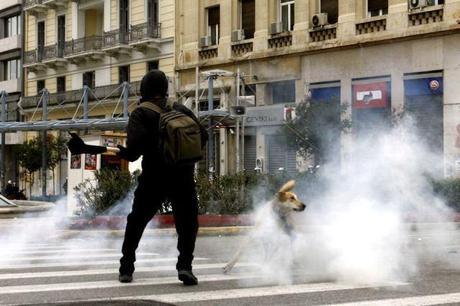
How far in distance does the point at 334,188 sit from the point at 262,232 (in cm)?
198

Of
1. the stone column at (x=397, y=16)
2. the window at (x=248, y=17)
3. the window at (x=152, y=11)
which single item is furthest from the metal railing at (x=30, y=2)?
the stone column at (x=397, y=16)

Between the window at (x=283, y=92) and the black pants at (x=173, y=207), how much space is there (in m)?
22.3

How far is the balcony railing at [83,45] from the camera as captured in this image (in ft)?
128

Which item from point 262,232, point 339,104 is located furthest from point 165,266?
point 339,104

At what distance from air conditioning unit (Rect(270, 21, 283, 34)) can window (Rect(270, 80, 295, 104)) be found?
2.04 m

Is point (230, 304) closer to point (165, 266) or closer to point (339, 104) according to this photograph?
point (165, 266)

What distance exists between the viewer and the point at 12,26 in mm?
48188

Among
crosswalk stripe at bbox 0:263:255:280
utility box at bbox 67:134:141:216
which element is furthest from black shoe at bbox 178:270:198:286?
utility box at bbox 67:134:141:216

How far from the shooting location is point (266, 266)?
25.8 feet

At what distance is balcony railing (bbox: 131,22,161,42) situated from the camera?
3525cm

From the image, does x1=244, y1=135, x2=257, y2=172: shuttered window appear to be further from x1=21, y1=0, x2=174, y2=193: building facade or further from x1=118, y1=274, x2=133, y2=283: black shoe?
x1=118, y1=274, x2=133, y2=283: black shoe

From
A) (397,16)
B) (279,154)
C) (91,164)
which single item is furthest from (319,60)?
(91,164)

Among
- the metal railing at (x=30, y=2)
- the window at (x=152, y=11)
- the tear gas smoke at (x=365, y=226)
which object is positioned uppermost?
the metal railing at (x=30, y=2)

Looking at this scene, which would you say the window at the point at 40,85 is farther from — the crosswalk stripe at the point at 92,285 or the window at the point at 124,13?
the crosswalk stripe at the point at 92,285
